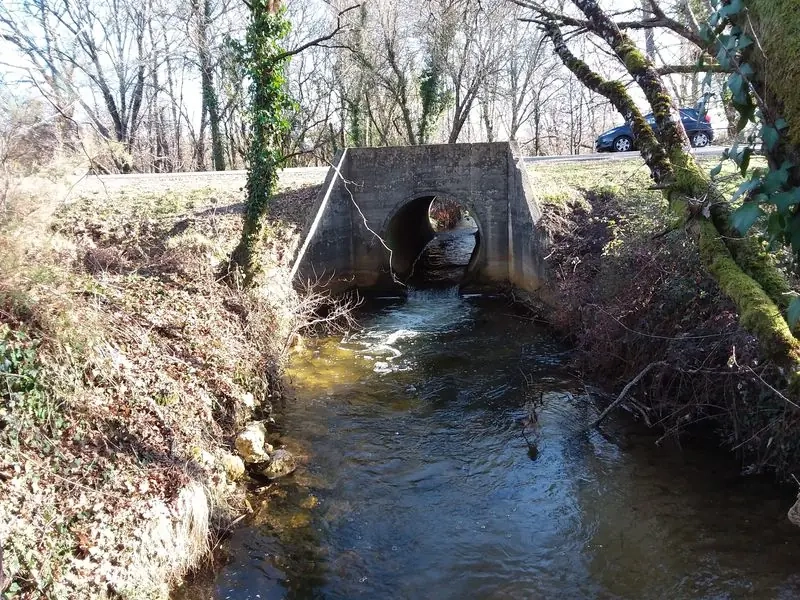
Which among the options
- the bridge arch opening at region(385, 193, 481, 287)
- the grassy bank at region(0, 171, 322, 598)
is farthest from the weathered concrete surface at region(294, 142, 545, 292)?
the grassy bank at region(0, 171, 322, 598)

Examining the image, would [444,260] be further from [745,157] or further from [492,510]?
[745,157]

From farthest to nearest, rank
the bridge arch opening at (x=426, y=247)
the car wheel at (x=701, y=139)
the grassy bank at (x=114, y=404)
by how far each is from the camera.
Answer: the car wheel at (x=701, y=139) < the bridge arch opening at (x=426, y=247) < the grassy bank at (x=114, y=404)

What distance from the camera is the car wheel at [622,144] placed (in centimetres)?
2222

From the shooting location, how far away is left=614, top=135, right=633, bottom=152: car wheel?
22219 mm

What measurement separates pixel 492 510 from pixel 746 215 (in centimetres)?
600

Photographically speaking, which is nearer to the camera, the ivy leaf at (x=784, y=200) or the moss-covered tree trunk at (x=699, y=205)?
the ivy leaf at (x=784, y=200)

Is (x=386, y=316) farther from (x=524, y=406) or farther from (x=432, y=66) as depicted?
(x=432, y=66)

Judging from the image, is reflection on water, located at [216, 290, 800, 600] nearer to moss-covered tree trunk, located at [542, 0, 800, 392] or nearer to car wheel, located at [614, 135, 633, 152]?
moss-covered tree trunk, located at [542, 0, 800, 392]

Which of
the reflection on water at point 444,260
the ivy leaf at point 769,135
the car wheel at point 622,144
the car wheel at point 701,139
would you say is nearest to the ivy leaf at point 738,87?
the ivy leaf at point 769,135

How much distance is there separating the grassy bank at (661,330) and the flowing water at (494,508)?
572mm

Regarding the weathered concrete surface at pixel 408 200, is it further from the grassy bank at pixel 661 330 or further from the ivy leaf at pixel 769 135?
the ivy leaf at pixel 769 135

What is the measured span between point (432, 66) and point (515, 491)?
23.2m

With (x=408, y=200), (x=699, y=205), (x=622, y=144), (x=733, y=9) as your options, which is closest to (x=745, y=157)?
(x=733, y=9)

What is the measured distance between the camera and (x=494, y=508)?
7.45 m
